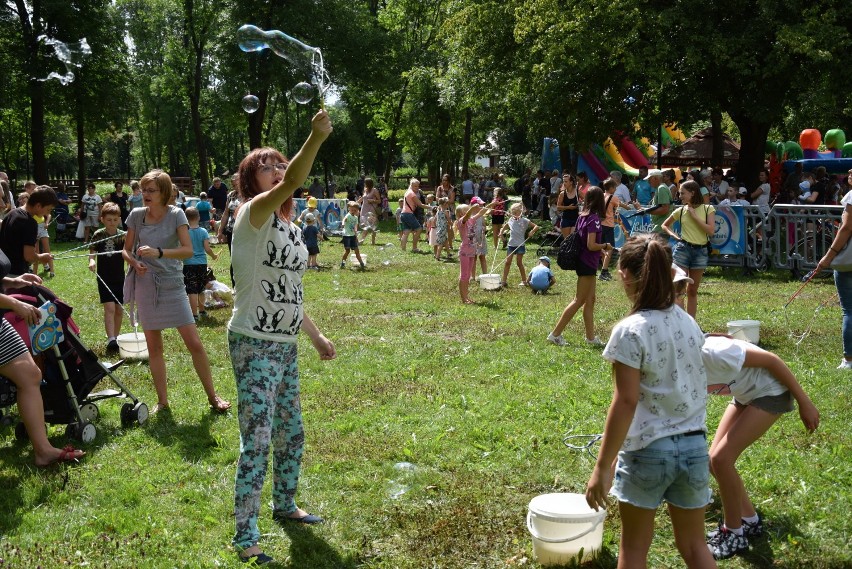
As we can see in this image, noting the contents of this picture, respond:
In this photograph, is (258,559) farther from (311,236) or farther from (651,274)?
(311,236)

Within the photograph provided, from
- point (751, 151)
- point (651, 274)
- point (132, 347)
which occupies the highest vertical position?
point (751, 151)

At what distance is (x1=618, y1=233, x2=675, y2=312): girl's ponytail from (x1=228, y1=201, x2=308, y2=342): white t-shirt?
66.6 inches

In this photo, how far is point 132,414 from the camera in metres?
6.30

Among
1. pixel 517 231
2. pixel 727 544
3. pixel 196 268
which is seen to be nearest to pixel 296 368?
pixel 727 544

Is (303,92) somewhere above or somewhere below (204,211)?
above

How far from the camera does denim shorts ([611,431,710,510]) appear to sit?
3.01 m

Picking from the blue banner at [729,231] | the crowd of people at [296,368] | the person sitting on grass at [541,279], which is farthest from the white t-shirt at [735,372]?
the blue banner at [729,231]

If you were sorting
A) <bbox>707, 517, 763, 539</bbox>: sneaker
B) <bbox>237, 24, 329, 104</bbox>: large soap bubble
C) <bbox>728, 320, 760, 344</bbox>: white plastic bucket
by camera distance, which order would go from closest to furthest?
1. <bbox>707, 517, 763, 539</bbox>: sneaker
2. <bbox>237, 24, 329, 104</bbox>: large soap bubble
3. <bbox>728, 320, 760, 344</bbox>: white plastic bucket

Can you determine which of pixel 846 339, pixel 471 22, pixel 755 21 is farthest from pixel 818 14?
pixel 846 339

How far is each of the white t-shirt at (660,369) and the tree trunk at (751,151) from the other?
20611 millimetres

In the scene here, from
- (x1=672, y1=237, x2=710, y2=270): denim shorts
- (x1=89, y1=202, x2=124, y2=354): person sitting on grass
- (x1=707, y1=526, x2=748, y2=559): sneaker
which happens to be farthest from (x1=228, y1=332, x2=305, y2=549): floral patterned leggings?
(x1=672, y1=237, x2=710, y2=270): denim shorts

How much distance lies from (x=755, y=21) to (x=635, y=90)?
3.84 metres

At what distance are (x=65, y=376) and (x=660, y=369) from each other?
4501mm

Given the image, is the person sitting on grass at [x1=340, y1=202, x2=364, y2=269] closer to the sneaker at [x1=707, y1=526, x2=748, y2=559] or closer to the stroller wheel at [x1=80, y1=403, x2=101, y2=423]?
the stroller wheel at [x1=80, y1=403, x2=101, y2=423]
